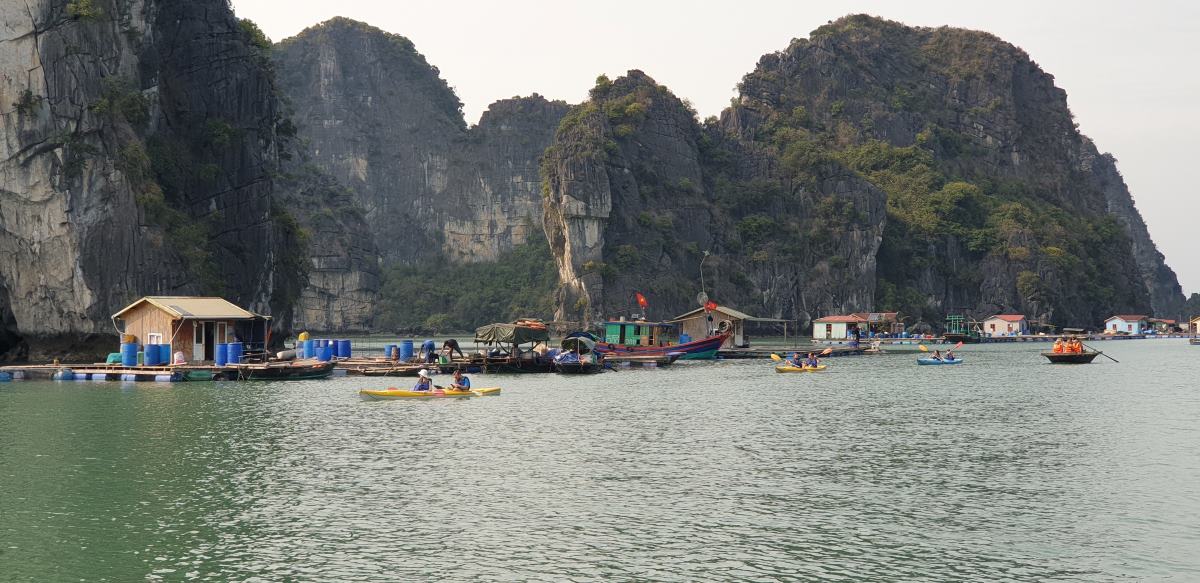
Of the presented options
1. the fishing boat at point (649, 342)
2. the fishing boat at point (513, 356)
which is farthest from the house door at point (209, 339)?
the fishing boat at point (649, 342)

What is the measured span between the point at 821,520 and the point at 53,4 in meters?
66.3

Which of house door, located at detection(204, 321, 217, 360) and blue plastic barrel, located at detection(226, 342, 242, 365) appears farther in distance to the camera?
house door, located at detection(204, 321, 217, 360)

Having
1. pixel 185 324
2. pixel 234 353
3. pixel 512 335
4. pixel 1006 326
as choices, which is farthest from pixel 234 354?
pixel 1006 326

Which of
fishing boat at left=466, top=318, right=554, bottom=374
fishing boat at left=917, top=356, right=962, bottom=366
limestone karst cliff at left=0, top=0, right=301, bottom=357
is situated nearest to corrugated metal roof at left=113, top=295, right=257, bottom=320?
limestone karst cliff at left=0, top=0, right=301, bottom=357

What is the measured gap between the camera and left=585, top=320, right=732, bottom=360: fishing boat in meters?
83.5

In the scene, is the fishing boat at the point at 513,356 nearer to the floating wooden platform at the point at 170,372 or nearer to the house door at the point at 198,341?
the floating wooden platform at the point at 170,372

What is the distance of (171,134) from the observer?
7988cm

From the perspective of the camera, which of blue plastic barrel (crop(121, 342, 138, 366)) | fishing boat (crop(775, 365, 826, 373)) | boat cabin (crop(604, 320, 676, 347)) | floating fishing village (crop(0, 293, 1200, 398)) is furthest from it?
boat cabin (crop(604, 320, 676, 347))

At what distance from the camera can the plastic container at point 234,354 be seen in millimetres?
59938

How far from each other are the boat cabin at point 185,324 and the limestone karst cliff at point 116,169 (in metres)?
8.31

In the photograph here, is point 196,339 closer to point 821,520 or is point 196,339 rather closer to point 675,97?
point 821,520

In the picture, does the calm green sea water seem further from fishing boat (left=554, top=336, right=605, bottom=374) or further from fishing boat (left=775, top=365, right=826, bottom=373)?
fishing boat (left=775, top=365, right=826, bottom=373)

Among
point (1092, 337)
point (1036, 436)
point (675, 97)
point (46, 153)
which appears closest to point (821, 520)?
point (1036, 436)

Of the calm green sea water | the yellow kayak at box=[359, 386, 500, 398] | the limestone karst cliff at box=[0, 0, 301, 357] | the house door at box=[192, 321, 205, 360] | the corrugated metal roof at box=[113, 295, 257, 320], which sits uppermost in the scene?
the limestone karst cliff at box=[0, 0, 301, 357]
